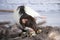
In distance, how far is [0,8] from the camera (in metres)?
0.97

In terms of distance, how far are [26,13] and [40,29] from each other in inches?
5.4

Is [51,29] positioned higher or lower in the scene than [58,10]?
lower

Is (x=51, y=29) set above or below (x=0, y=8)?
below

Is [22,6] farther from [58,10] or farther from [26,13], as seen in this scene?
[58,10]

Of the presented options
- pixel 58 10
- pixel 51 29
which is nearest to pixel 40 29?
pixel 51 29

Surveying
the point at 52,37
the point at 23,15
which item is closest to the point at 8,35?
the point at 23,15

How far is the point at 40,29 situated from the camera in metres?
0.96

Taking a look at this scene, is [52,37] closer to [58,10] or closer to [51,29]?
[51,29]

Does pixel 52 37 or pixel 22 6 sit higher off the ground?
pixel 22 6

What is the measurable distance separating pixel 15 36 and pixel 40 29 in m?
0.17

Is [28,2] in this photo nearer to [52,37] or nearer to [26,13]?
[26,13]

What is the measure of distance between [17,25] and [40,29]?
15 cm

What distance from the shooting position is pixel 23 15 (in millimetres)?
960

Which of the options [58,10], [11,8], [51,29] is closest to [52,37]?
[51,29]
